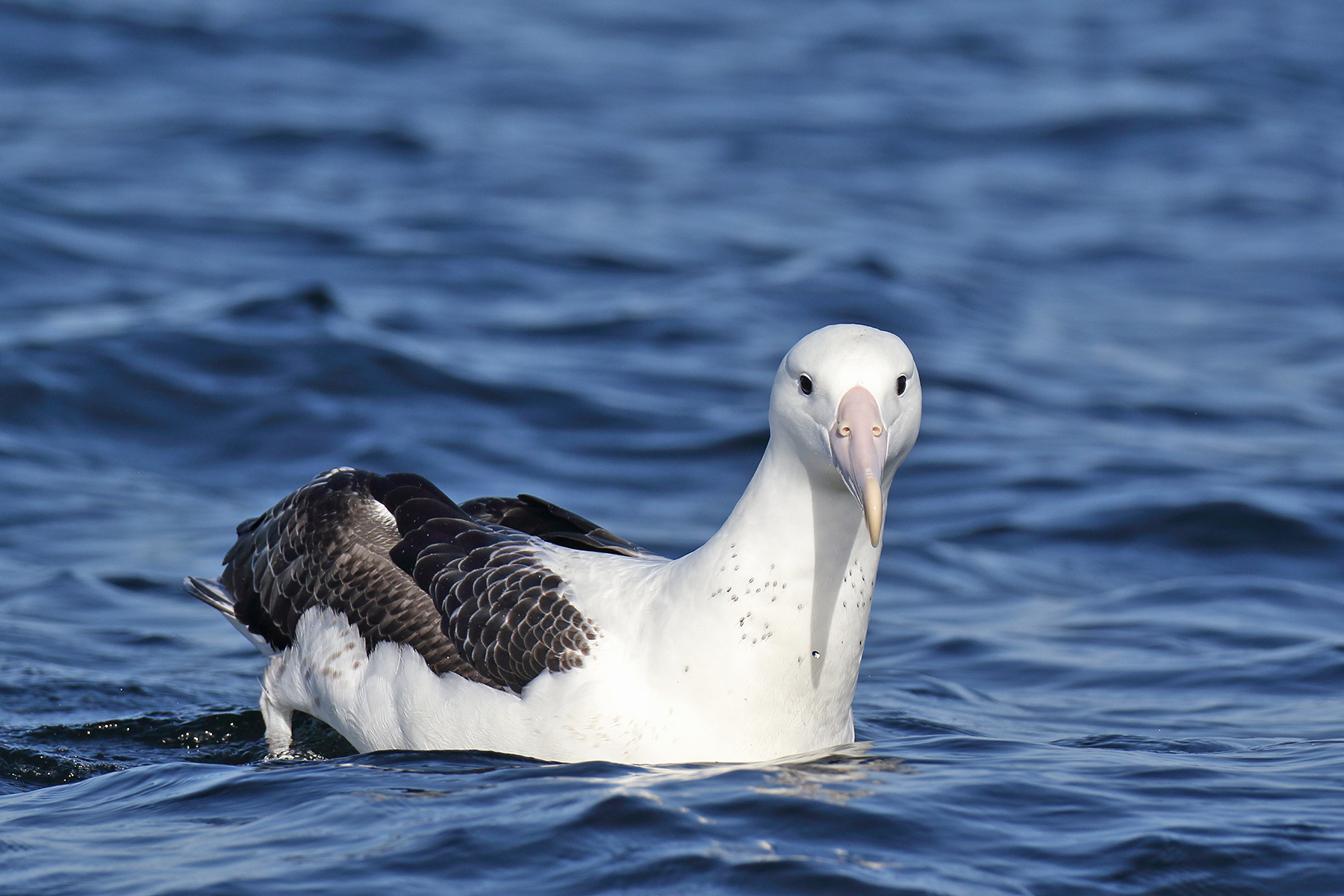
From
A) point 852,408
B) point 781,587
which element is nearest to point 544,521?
point 781,587

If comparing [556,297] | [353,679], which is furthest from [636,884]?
[556,297]

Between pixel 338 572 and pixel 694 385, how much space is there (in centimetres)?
753

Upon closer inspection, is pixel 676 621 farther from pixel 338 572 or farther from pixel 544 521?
pixel 338 572

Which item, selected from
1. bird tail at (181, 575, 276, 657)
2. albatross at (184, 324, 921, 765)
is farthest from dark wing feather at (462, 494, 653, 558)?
bird tail at (181, 575, 276, 657)

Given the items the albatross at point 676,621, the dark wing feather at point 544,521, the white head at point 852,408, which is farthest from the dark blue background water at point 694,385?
the dark wing feather at point 544,521

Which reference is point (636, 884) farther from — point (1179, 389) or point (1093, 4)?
point (1093, 4)

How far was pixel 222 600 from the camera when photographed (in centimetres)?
867

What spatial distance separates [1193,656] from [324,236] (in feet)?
35.9

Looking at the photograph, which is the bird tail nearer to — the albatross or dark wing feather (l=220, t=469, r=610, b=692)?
dark wing feather (l=220, t=469, r=610, b=692)

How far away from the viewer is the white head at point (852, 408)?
5797mm

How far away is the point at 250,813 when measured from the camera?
6172mm

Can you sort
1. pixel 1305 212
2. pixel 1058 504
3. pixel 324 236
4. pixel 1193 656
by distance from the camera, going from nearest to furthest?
pixel 1193 656 < pixel 1058 504 < pixel 324 236 < pixel 1305 212

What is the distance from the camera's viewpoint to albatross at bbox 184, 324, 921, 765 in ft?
20.1

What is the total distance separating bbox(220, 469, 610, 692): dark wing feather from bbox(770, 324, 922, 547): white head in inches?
46.3
